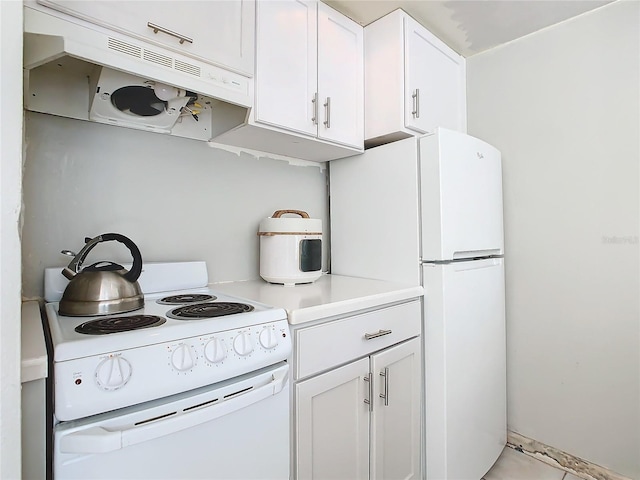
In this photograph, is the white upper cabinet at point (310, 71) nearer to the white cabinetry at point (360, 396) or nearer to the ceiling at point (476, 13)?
the ceiling at point (476, 13)

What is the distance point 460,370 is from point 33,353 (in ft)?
4.79

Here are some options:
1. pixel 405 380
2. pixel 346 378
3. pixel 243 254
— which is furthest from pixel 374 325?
pixel 243 254

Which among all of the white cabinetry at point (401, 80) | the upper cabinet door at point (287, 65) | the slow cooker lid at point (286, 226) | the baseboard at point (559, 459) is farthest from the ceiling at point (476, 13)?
the baseboard at point (559, 459)

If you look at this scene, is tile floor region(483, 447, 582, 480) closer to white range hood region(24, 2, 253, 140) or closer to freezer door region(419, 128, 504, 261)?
freezer door region(419, 128, 504, 261)

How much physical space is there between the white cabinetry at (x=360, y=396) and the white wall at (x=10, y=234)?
648 millimetres

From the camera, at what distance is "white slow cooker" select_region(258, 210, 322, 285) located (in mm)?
1525

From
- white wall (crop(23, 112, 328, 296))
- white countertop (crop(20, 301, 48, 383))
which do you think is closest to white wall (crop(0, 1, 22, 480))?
white countertop (crop(20, 301, 48, 383))

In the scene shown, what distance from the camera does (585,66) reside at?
5.56 feet

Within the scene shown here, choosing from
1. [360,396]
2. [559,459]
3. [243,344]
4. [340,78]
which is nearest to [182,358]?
[243,344]

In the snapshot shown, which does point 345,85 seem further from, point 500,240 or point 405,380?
point 405,380

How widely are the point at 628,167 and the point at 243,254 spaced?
5.85ft

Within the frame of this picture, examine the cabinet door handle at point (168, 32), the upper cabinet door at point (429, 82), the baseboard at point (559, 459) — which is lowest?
the baseboard at point (559, 459)

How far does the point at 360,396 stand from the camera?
4.11 feet

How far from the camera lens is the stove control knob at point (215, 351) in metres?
0.82
